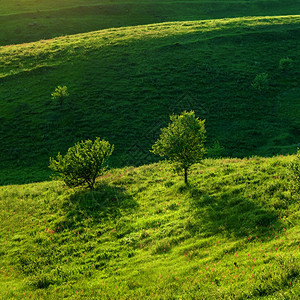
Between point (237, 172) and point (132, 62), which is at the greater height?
point (132, 62)

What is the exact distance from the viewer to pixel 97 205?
73.6 feet

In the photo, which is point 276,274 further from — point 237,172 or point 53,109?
point 53,109

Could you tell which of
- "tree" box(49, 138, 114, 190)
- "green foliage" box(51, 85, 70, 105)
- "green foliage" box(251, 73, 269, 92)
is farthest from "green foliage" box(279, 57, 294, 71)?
"tree" box(49, 138, 114, 190)

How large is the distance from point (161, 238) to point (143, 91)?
3779cm

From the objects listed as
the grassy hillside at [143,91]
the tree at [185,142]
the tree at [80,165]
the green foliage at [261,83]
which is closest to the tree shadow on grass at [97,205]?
the tree at [80,165]

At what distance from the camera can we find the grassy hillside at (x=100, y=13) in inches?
3339

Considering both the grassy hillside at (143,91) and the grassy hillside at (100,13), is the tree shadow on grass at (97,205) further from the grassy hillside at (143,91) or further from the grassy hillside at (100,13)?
the grassy hillside at (100,13)

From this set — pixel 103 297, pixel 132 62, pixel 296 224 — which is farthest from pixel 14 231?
pixel 132 62

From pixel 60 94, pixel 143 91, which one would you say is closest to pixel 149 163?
pixel 143 91

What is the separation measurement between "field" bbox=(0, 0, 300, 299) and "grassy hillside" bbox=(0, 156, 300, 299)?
9cm

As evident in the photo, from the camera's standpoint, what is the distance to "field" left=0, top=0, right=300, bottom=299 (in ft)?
43.3

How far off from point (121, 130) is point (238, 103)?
22.7 metres

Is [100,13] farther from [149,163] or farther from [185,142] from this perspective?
[185,142]

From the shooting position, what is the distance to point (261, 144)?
121ft
